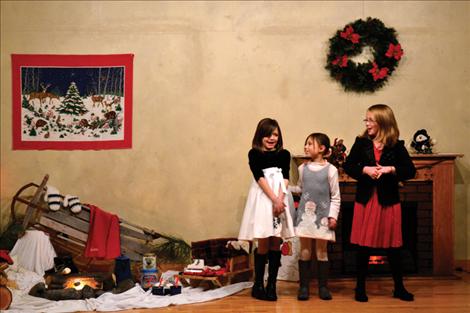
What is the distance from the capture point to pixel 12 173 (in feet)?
19.5

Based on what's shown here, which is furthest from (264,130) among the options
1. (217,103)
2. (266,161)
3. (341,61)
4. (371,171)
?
(341,61)

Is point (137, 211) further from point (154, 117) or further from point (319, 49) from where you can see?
point (319, 49)

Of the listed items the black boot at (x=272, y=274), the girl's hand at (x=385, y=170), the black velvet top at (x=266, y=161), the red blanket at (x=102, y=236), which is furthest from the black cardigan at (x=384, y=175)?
the red blanket at (x=102, y=236)

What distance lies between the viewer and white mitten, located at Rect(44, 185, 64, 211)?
5.41 metres

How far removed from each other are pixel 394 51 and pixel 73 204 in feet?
10.2

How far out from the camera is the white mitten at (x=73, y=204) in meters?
5.45

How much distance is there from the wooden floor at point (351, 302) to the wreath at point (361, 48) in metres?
1.86

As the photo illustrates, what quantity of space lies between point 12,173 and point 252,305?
268 centimetres

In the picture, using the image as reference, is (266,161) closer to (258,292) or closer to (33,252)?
(258,292)

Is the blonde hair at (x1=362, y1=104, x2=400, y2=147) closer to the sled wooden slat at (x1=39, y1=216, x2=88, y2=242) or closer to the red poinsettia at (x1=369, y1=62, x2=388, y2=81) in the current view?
the red poinsettia at (x1=369, y1=62, x2=388, y2=81)

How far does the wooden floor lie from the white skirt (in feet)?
1.54

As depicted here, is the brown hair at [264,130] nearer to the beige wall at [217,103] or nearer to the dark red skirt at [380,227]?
the dark red skirt at [380,227]

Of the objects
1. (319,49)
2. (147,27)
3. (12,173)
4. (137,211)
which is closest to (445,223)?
(319,49)

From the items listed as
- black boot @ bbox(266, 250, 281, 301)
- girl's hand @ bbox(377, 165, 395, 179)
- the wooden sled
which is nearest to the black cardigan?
girl's hand @ bbox(377, 165, 395, 179)
